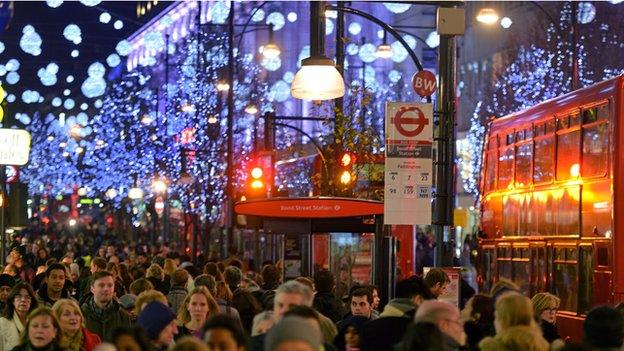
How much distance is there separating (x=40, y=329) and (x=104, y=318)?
3.84 meters

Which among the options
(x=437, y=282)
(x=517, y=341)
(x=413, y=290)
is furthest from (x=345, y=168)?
(x=517, y=341)

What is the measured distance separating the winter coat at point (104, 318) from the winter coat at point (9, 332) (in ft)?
2.62

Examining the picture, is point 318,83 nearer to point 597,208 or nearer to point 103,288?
point 103,288

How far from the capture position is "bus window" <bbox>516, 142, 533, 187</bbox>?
2416 cm

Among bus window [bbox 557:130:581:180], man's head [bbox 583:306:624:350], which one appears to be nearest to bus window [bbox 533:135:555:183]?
bus window [bbox 557:130:581:180]

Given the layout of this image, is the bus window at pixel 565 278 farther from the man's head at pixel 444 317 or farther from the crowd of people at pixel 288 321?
the man's head at pixel 444 317

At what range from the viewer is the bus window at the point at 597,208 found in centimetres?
2019

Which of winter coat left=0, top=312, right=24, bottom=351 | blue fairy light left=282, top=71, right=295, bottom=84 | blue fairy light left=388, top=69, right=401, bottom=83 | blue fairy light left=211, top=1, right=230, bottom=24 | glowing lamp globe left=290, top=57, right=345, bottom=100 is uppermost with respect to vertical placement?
blue fairy light left=211, top=1, right=230, bottom=24

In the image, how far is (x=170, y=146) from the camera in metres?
68.5

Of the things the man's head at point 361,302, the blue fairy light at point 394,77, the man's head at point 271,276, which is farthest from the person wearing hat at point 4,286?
the blue fairy light at point 394,77

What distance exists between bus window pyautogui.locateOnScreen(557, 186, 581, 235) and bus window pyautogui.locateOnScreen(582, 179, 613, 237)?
185mm

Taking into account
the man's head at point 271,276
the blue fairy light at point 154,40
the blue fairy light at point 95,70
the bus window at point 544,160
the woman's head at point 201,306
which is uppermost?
the blue fairy light at point 154,40

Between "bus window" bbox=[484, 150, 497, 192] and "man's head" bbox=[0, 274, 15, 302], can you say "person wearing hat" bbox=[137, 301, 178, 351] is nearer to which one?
"man's head" bbox=[0, 274, 15, 302]

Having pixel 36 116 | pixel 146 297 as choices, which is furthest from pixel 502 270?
pixel 36 116
